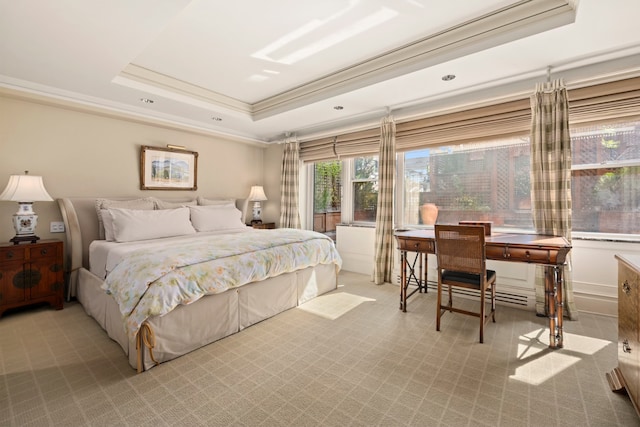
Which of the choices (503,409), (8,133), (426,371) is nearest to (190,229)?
(8,133)

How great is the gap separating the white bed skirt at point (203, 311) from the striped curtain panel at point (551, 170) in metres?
2.40

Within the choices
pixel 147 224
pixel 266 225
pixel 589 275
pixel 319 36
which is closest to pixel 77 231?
pixel 147 224

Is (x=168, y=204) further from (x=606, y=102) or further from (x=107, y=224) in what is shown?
(x=606, y=102)

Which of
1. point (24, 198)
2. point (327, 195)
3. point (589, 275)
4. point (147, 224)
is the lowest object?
point (589, 275)

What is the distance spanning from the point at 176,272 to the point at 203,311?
1.30ft

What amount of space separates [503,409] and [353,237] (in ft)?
10.3

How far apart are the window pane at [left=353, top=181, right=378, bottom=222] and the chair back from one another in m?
2.09

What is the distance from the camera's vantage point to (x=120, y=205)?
351 cm

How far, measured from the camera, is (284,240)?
10.1 ft

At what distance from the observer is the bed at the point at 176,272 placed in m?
1.97

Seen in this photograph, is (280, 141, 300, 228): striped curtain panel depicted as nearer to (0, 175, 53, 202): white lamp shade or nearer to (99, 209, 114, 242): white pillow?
(99, 209, 114, 242): white pillow

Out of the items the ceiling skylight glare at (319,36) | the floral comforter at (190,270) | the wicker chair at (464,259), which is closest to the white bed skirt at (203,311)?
the floral comforter at (190,270)

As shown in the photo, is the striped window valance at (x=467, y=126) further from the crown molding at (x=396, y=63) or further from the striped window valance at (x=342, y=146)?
the crown molding at (x=396, y=63)

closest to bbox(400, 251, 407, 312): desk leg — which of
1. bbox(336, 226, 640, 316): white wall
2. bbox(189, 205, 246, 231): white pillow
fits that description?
bbox(336, 226, 640, 316): white wall
